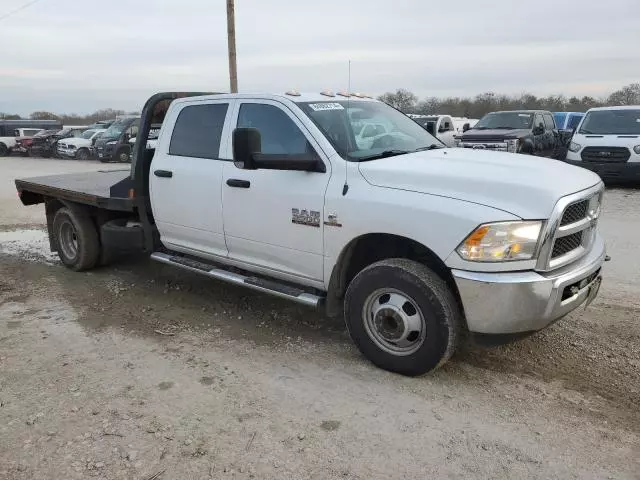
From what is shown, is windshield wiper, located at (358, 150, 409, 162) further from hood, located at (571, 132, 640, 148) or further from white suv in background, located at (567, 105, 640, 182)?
hood, located at (571, 132, 640, 148)

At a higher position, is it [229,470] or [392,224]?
[392,224]

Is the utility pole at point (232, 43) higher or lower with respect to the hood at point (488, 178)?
higher

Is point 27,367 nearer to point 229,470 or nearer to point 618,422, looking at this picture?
point 229,470

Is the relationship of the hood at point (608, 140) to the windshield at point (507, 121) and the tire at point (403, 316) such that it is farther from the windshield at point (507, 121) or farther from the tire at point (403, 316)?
the tire at point (403, 316)

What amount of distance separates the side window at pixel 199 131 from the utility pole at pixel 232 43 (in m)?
12.7

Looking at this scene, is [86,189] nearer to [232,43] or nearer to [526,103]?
[232,43]

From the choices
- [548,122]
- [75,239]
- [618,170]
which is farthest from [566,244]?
[548,122]

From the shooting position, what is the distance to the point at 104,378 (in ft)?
12.8

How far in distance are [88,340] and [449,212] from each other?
3.08 meters

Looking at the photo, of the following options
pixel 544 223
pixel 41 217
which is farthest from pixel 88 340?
pixel 41 217

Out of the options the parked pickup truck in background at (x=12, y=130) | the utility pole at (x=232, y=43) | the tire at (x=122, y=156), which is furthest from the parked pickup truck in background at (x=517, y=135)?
the parked pickup truck in background at (x=12, y=130)

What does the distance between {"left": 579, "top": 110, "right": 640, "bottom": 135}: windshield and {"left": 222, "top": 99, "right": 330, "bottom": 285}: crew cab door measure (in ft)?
36.8

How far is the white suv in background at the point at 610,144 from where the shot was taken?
40.6 feet

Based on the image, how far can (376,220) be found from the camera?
3.71 metres
